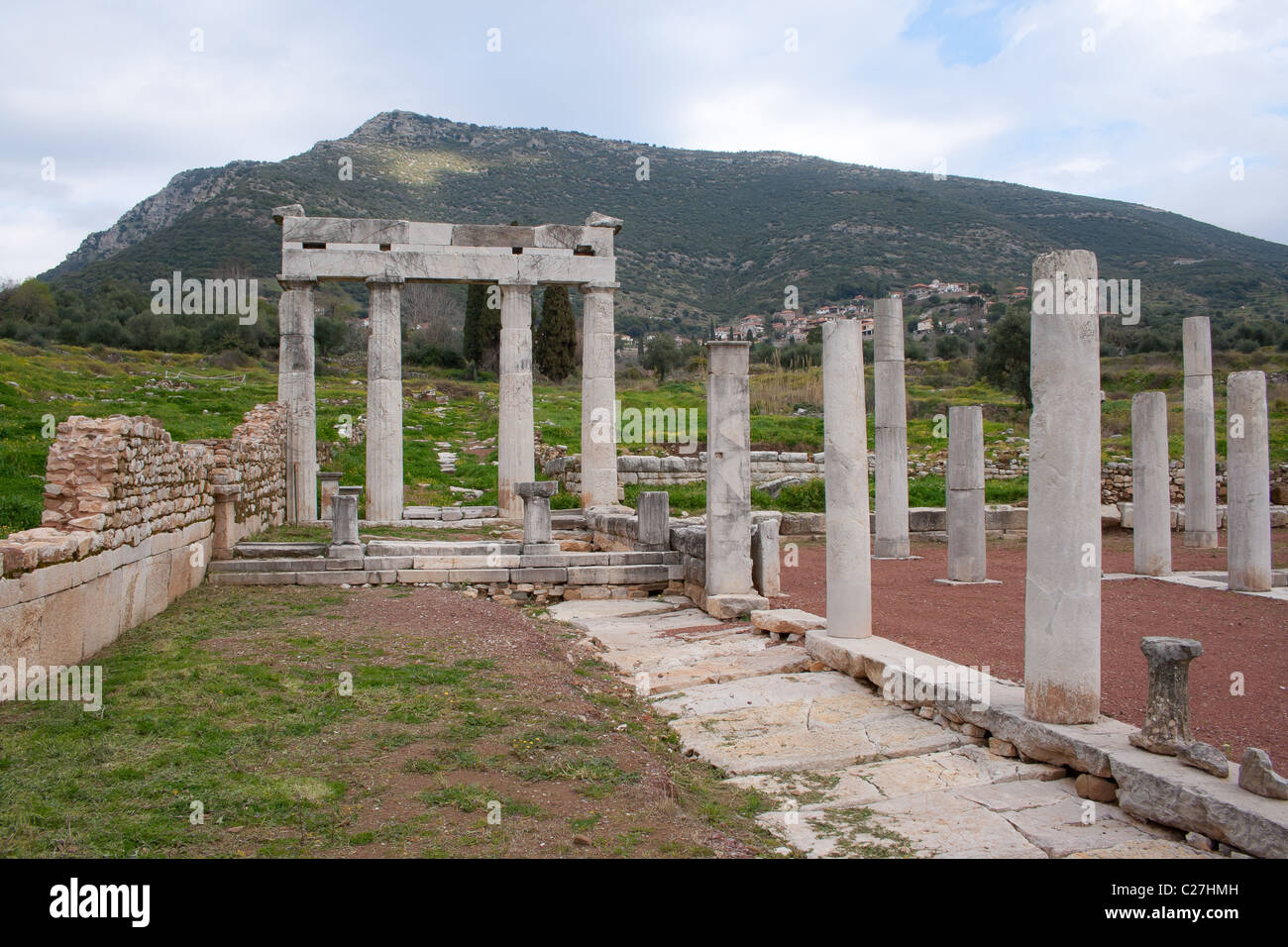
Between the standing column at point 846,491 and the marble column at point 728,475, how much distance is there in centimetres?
232

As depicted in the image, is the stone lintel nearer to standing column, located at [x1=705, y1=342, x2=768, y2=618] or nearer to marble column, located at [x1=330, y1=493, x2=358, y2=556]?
marble column, located at [x1=330, y1=493, x2=358, y2=556]

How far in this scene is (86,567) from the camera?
8.16 metres

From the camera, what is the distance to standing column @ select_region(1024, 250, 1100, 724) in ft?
19.4

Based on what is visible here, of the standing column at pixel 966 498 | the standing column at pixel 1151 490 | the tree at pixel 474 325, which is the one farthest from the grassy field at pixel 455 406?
the standing column at pixel 1151 490

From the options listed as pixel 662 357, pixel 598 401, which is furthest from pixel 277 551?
pixel 662 357

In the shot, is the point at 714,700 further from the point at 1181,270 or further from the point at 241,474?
the point at 1181,270

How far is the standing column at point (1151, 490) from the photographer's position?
14109 mm

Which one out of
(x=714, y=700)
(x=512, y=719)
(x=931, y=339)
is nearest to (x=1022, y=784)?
(x=714, y=700)

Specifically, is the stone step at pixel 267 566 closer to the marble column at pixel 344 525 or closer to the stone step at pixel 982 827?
the marble column at pixel 344 525

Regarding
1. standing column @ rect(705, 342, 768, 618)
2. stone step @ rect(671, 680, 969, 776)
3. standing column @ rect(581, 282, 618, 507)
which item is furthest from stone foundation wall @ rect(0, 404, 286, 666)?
standing column @ rect(581, 282, 618, 507)

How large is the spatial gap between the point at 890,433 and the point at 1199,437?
20.5 feet

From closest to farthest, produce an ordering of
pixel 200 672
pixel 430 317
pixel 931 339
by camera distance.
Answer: pixel 200 672, pixel 931 339, pixel 430 317

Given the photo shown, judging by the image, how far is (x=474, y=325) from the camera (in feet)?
143

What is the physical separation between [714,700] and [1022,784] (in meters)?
2.67
